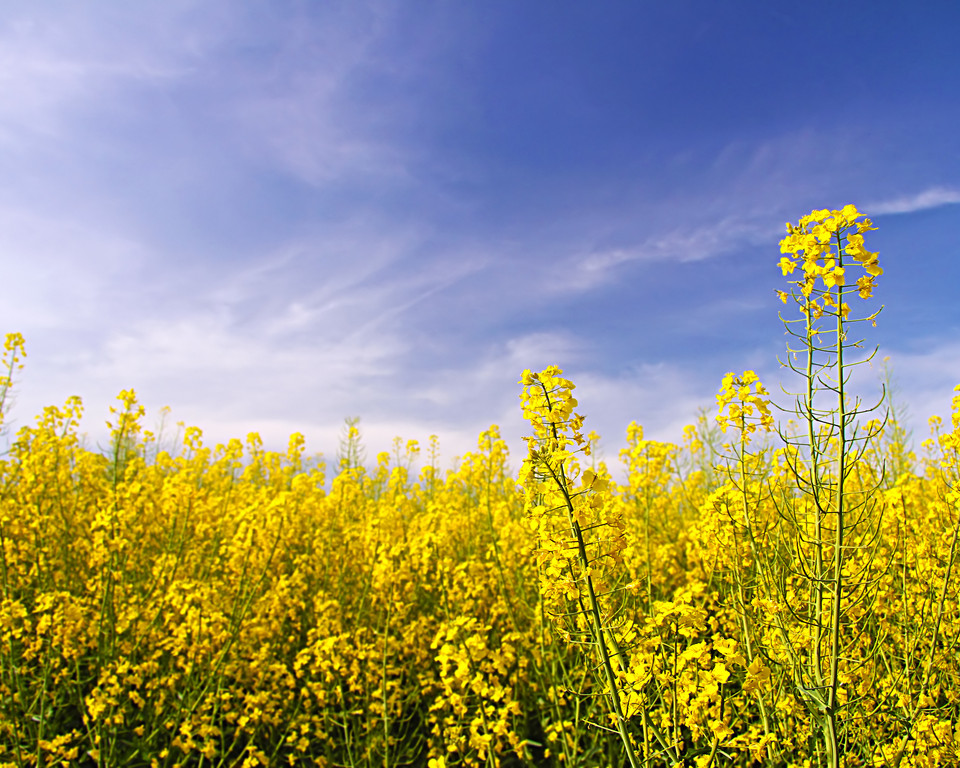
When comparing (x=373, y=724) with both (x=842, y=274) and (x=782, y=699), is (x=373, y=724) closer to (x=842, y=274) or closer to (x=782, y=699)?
(x=782, y=699)

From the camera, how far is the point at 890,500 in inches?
121

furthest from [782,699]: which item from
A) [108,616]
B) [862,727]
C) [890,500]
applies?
[108,616]

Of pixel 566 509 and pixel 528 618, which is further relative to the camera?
pixel 528 618

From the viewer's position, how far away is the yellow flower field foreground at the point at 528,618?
6.28ft

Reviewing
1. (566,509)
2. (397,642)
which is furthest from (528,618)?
(566,509)

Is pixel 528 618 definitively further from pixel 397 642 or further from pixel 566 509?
pixel 566 509

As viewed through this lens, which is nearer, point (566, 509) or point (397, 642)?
point (566, 509)

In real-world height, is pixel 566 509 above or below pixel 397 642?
above

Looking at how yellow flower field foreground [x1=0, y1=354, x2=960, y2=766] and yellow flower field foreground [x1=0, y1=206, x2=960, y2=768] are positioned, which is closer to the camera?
yellow flower field foreground [x1=0, y1=206, x2=960, y2=768]

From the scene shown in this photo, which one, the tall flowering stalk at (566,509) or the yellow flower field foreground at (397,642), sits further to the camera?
the yellow flower field foreground at (397,642)

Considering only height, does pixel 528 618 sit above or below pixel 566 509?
below

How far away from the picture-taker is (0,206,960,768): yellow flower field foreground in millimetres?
1913

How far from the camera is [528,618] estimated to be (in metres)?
4.25

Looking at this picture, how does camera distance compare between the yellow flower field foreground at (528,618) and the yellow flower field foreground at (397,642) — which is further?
the yellow flower field foreground at (397,642)
